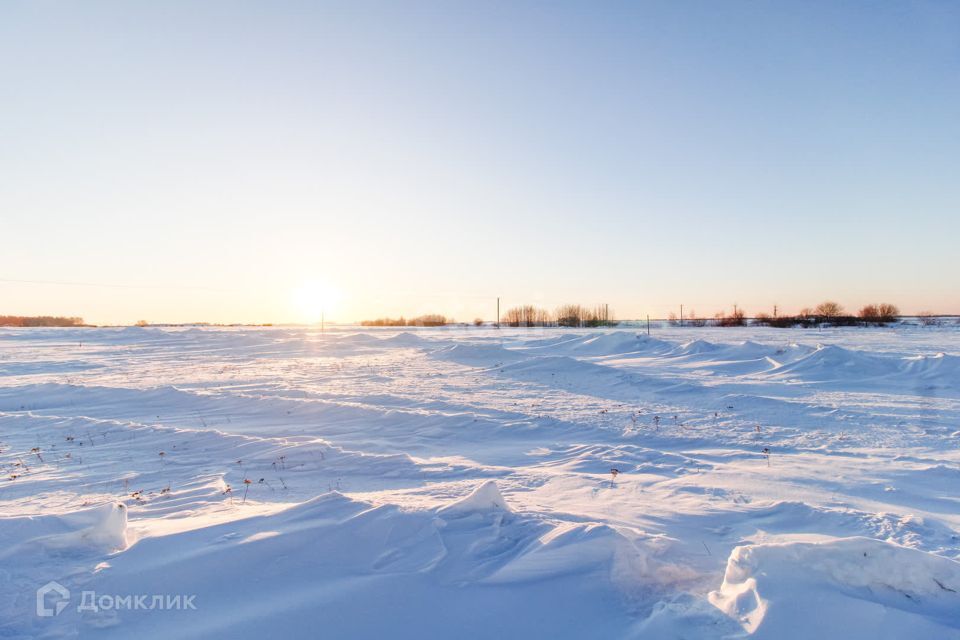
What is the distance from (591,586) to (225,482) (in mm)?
3806

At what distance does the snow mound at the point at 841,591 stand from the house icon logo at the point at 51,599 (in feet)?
10.2

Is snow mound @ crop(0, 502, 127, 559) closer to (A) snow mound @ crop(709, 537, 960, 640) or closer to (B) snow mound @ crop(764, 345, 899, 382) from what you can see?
(A) snow mound @ crop(709, 537, 960, 640)

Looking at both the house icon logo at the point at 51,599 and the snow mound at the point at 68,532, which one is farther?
the snow mound at the point at 68,532

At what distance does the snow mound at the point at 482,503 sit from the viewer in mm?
3238

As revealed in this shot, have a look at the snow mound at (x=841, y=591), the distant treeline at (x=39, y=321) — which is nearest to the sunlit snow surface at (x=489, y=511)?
the snow mound at (x=841, y=591)

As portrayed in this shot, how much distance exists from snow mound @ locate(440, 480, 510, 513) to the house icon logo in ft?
6.45

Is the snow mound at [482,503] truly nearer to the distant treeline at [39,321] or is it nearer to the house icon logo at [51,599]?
the house icon logo at [51,599]

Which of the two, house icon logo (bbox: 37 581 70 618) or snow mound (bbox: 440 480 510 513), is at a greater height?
snow mound (bbox: 440 480 510 513)

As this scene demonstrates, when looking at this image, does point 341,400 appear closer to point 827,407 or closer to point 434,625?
point 434,625

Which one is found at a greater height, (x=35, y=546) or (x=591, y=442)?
(x=35, y=546)

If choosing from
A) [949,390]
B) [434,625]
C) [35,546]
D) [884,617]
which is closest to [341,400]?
[35,546]

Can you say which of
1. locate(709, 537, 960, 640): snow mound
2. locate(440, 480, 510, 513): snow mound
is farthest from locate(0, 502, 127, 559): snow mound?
locate(709, 537, 960, 640): snow mound

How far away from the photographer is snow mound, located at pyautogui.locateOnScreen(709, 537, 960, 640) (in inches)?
80.4

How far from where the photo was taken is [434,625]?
213cm
